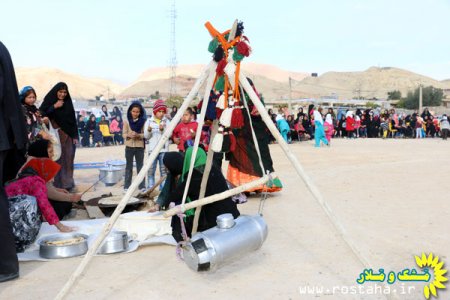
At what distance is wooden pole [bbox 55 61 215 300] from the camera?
112 inches

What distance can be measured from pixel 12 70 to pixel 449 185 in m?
6.48

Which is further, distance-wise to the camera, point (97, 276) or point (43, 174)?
point (43, 174)

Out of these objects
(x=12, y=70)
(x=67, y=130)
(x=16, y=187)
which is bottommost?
(x=16, y=187)

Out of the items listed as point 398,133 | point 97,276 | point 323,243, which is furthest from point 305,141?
point 97,276

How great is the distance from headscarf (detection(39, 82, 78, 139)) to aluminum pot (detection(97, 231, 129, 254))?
2.94 meters

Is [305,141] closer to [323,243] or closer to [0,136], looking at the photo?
[323,243]

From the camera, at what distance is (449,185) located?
290 inches

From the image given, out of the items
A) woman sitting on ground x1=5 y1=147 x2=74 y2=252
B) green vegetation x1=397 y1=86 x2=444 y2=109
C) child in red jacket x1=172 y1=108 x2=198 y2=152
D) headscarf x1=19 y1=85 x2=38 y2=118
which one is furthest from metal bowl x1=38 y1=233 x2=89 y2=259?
green vegetation x1=397 y1=86 x2=444 y2=109

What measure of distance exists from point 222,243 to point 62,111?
4.19m

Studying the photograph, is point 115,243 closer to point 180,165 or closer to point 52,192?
point 180,165

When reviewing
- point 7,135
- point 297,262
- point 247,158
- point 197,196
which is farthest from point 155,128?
point 297,262

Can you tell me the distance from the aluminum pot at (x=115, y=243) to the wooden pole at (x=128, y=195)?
1.08 metres

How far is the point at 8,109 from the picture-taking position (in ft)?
11.5

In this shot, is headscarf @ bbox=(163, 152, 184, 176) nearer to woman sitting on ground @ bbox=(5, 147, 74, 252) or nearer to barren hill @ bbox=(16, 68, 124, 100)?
woman sitting on ground @ bbox=(5, 147, 74, 252)
